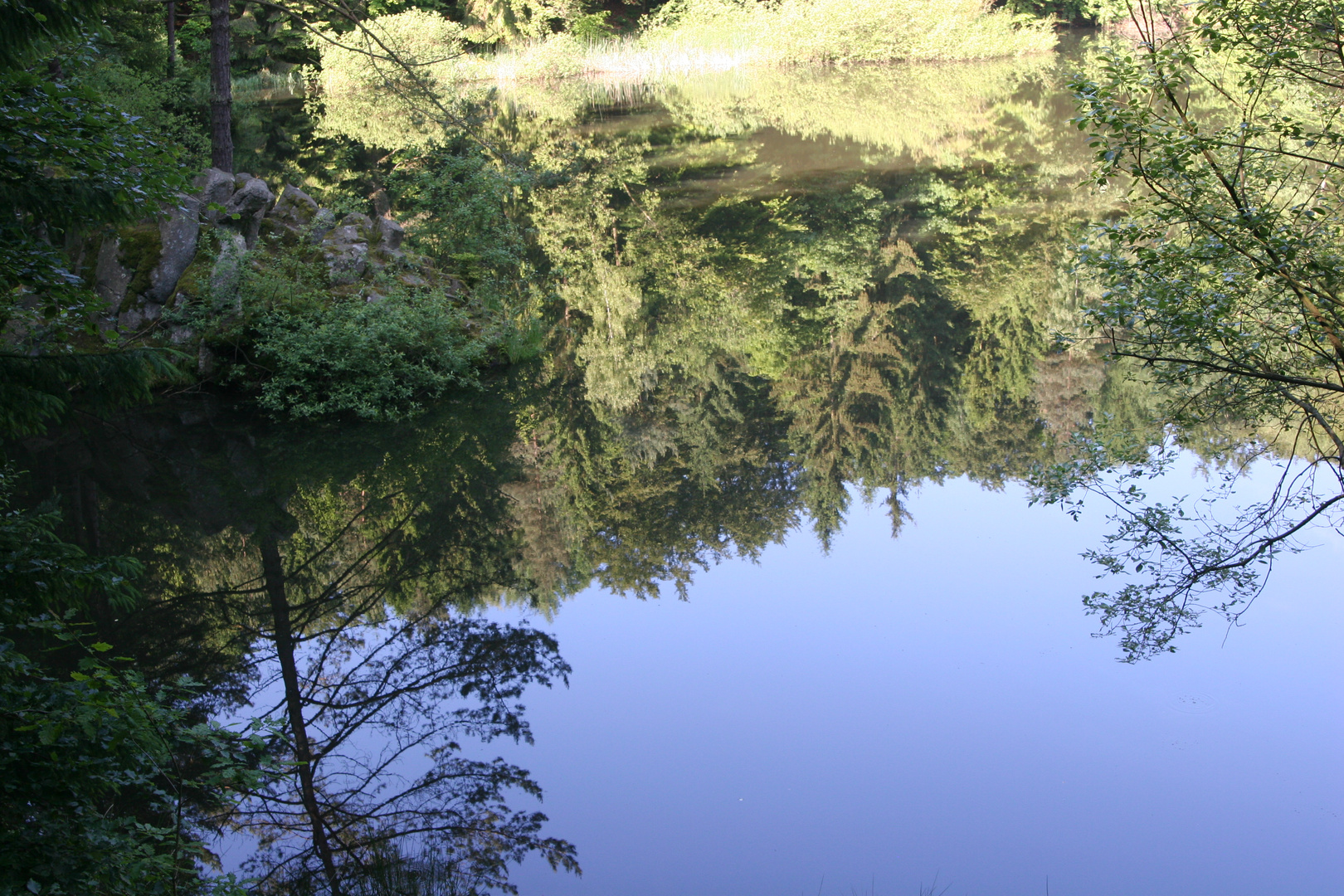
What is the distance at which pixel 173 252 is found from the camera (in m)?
11.4

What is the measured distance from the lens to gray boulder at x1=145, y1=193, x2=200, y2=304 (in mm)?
11258

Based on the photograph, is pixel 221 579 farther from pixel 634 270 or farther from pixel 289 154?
pixel 289 154

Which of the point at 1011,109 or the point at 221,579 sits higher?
the point at 1011,109

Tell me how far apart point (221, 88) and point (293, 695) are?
965 centimetres

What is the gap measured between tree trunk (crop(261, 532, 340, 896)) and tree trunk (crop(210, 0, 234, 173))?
718 cm

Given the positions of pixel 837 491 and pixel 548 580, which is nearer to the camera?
pixel 548 580

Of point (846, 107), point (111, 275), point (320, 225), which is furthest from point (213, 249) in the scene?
point (846, 107)

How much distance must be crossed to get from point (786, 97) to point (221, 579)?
26878 mm

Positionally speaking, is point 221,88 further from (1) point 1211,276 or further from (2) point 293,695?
(1) point 1211,276

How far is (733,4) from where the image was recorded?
3753 cm

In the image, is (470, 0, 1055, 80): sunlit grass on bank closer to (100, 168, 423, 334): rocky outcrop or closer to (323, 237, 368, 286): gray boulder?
(100, 168, 423, 334): rocky outcrop

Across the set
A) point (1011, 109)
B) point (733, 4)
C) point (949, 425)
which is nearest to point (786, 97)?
point (1011, 109)

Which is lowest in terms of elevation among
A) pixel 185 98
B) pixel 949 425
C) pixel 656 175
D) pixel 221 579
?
pixel 221 579

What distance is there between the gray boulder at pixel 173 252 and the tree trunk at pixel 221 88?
167 cm
